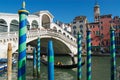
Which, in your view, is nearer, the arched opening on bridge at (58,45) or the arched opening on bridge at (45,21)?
the arched opening on bridge at (58,45)

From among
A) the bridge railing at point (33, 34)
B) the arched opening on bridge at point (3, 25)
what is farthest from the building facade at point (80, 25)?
the arched opening on bridge at point (3, 25)

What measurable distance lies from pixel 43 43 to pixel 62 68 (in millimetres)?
9828

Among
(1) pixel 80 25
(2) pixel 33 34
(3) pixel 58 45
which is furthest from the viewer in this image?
(1) pixel 80 25

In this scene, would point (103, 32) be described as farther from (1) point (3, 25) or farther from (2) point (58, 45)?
(1) point (3, 25)

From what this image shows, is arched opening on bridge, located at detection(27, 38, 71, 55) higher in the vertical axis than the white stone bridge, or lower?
lower

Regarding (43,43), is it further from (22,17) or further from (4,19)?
(22,17)

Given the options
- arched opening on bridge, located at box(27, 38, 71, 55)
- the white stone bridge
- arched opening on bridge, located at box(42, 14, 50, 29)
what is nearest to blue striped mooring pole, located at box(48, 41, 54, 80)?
the white stone bridge

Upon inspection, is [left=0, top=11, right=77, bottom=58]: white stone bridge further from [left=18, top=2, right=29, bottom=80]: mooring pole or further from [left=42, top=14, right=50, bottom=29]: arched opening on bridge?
[left=18, top=2, right=29, bottom=80]: mooring pole

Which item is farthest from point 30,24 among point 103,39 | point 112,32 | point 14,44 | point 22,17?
point 22,17

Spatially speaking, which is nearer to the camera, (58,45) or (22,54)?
(22,54)

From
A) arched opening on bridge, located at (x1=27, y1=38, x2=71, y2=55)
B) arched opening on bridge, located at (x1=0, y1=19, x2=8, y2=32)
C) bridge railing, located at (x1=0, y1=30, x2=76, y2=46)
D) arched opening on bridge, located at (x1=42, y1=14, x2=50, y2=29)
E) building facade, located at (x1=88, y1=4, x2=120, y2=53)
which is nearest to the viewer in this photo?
bridge railing, located at (x1=0, y1=30, x2=76, y2=46)

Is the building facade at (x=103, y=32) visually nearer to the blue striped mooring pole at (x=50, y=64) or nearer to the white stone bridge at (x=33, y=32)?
the white stone bridge at (x=33, y=32)

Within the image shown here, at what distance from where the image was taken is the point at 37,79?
8.22m

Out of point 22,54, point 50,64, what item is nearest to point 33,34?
point 50,64
